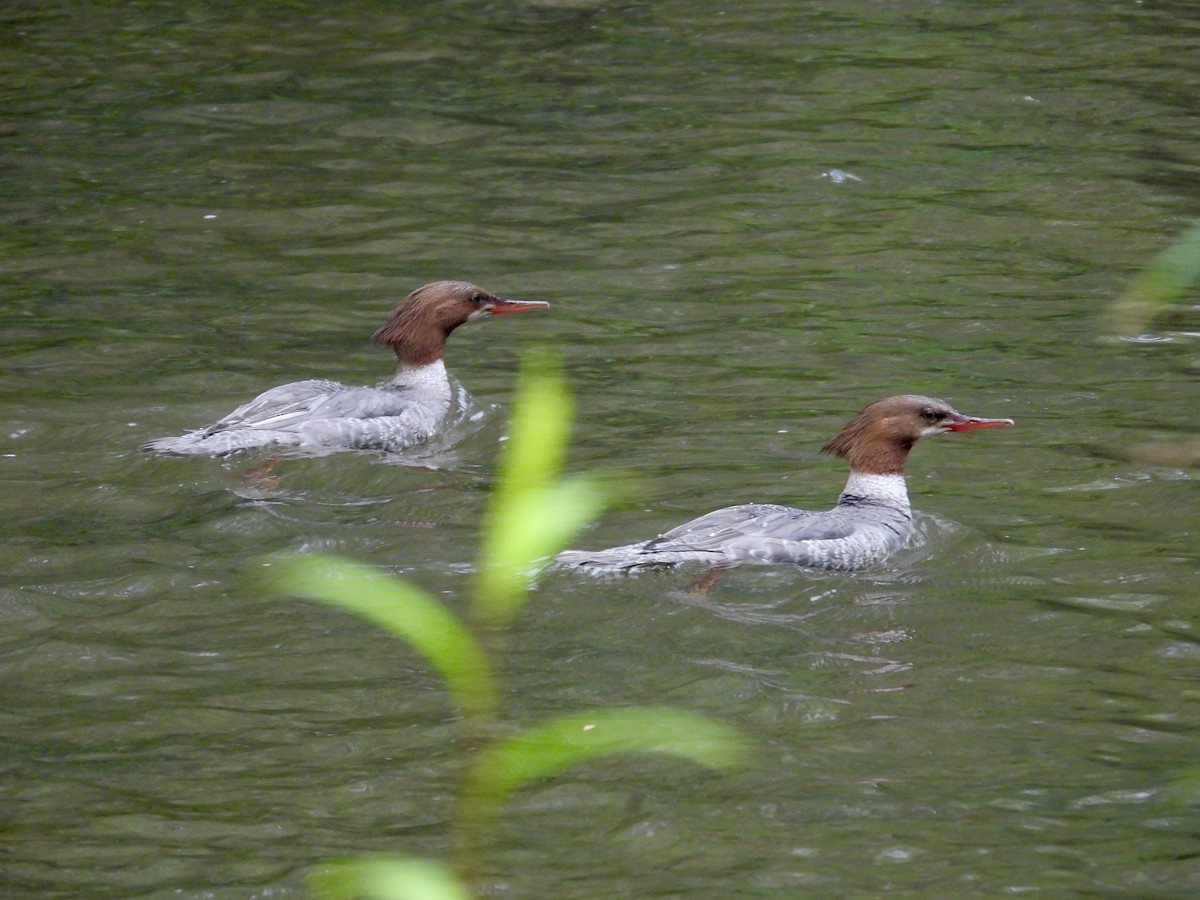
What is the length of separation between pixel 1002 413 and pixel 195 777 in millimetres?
4938

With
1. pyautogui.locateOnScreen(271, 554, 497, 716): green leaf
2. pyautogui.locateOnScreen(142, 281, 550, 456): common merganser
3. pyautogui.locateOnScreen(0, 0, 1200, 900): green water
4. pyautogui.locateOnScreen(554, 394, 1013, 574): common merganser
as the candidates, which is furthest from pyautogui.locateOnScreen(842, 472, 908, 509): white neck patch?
pyautogui.locateOnScreen(271, 554, 497, 716): green leaf

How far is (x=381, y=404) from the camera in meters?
9.00

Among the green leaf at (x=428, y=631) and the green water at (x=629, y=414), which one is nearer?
the green leaf at (x=428, y=631)

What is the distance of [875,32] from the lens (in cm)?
1575

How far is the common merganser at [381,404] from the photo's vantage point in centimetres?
848

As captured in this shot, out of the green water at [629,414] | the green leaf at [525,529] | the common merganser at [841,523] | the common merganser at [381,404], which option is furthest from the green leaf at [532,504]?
the common merganser at [381,404]

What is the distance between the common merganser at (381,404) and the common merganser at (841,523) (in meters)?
2.10

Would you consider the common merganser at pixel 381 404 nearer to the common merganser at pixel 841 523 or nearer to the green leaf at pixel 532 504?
the common merganser at pixel 841 523

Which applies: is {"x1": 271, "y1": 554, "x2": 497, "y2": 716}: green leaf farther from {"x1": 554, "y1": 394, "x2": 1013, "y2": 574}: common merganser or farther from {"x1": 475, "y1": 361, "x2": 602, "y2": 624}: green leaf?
{"x1": 554, "y1": 394, "x2": 1013, "y2": 574}: common merganser

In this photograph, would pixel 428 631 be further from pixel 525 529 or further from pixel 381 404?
pixel 381 404

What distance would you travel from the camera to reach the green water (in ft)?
16.6

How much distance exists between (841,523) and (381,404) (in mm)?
2717

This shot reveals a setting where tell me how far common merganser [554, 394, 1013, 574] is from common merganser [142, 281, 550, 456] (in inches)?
82.7

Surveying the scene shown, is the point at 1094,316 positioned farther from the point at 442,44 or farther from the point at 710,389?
the point at 442,44
